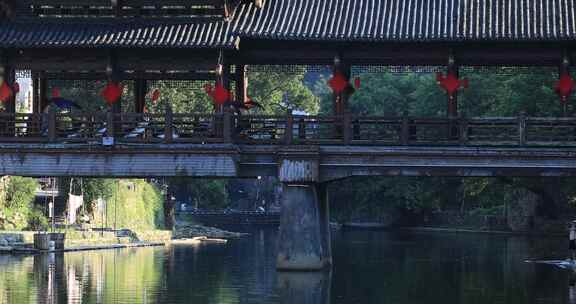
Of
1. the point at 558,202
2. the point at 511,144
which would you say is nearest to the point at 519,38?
the point at 511,144

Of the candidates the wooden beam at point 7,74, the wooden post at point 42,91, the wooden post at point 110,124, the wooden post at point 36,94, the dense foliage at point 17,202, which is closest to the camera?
the wooden post at point 110,124

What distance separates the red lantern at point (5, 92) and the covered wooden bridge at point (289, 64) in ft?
0.20

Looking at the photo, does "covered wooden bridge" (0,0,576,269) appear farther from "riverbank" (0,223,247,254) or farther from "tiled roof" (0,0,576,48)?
"riverbank" (0,223,247,254)

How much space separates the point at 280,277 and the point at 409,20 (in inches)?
396

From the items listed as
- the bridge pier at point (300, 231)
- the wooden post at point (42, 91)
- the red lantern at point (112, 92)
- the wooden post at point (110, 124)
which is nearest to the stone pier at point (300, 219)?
the bridge pier at point (300, 231)

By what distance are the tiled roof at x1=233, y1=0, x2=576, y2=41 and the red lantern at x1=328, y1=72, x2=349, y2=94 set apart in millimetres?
1442

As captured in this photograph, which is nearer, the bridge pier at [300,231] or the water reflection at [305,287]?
the water reflection at [305,287]

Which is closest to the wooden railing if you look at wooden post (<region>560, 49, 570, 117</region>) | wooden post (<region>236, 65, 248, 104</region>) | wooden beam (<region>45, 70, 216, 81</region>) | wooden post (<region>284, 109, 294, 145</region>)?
wooden post (<region>284, 109, 294, 145</region>)

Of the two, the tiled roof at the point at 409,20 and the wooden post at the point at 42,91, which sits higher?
the tiled roof at the point at 409,20

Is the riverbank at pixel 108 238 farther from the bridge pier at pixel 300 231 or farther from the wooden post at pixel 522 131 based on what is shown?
the wooden post at pixel 522 131

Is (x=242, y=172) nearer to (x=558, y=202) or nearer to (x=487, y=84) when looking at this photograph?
(x=558, y=202)

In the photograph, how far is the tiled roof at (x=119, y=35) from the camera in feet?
147

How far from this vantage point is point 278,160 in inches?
1748

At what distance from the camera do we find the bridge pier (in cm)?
4409
